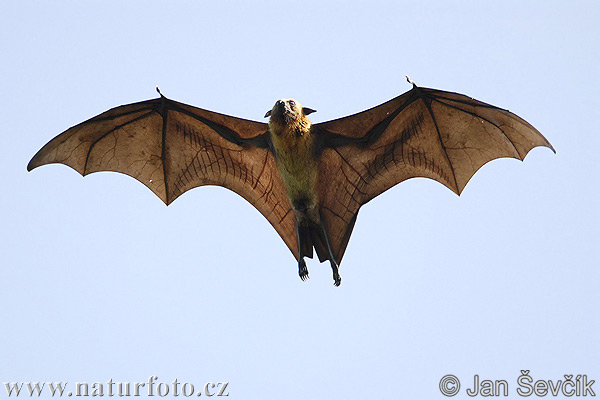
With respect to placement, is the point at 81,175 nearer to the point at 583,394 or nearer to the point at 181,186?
the point at 181,186

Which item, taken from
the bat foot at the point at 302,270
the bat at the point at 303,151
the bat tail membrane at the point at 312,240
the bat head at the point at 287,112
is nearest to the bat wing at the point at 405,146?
the bat at the point at 303,151

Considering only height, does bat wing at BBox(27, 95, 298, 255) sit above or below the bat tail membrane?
above

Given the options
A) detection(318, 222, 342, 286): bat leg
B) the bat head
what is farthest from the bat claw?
the bat head

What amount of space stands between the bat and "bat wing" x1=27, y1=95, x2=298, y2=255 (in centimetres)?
2

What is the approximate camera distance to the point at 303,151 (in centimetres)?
1207

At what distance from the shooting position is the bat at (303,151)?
39.3 feet

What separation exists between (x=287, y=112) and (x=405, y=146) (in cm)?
193

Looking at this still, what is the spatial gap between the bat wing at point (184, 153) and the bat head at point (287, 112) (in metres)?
0.64

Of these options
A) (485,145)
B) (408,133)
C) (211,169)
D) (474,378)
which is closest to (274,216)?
(211,169)

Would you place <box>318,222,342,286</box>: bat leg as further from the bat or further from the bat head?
the bat head

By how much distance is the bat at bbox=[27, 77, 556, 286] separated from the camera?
12.0 metres

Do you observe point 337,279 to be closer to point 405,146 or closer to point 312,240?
point 312,240

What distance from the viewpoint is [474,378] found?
1379cm

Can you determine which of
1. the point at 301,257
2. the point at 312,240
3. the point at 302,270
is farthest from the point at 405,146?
the point at 302,270
